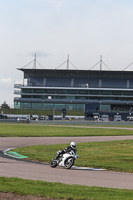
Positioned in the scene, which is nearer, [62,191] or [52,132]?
[62,191]

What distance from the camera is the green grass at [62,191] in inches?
459

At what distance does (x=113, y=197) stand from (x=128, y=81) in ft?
500

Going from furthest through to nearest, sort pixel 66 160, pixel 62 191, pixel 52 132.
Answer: pixel 52 132
pixel 66 160
pixel 62 191

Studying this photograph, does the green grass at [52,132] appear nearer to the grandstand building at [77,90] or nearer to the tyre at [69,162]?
the tyre at [69,162]

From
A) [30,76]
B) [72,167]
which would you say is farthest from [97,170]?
[30,76]

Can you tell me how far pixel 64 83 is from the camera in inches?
6496

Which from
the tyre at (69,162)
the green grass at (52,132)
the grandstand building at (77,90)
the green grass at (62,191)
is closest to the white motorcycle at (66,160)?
the tyre at (69,162)

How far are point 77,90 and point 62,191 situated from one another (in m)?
148

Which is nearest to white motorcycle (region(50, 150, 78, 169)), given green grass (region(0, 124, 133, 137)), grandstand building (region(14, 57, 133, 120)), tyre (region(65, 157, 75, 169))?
tyre (region(65, 157, 75, 169))

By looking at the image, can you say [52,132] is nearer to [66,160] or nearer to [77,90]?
[66,160]

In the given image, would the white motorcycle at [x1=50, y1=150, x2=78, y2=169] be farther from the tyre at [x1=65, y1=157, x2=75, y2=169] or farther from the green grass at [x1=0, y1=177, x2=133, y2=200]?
the green grass at [x1=0, y1=177, x2=133, y2=200]

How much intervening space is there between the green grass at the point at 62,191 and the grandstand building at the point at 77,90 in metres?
141

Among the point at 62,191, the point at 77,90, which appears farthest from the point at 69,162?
the point at 77,90

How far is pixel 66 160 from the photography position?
67.4 feet
